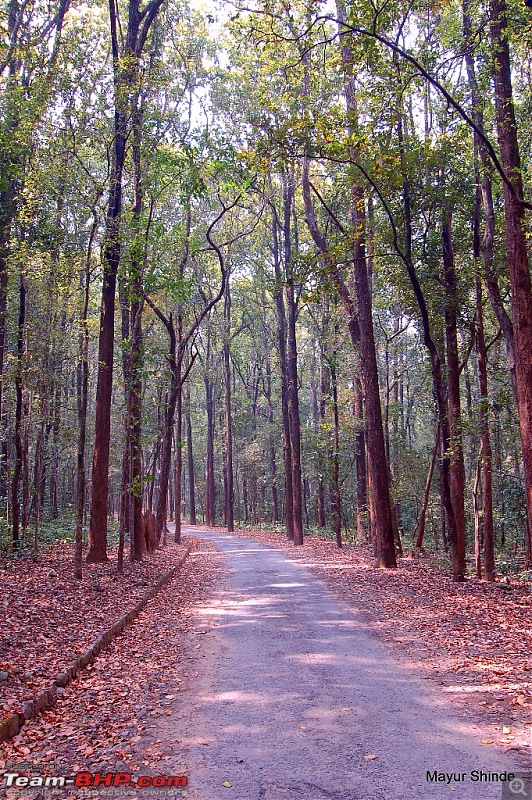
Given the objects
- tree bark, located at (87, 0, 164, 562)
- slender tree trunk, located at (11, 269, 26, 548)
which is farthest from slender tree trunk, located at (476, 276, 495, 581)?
slender tree trunk, located at (11, 269, 26, 548)

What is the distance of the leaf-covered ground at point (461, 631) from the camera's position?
5340mm

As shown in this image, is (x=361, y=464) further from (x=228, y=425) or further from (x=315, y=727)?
(x=315, y=727)

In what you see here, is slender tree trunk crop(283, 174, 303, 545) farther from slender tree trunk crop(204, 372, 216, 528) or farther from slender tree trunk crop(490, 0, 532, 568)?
slender tree trunk crop(204, 372, 216, 528)

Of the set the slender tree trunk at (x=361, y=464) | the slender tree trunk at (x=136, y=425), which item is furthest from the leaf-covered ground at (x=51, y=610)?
the slender tree trunk at (x=361, y=464)

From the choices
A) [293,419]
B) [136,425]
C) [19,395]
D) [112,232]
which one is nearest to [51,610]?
[136,425]

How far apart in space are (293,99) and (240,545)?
16.6m

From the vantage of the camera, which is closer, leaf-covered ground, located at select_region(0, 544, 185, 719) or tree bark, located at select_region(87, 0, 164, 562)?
leaf-covered ground, located at select_region(0, 544, 185, 719)

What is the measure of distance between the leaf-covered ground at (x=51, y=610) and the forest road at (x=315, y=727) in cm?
150

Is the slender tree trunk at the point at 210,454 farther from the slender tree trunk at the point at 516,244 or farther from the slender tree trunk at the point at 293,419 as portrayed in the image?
the slender tree trunk at the point at 516,244

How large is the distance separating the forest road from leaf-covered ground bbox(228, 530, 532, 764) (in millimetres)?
299

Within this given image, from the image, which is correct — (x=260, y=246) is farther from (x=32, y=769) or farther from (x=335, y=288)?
(x=32, y=769)

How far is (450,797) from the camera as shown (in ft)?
12.1

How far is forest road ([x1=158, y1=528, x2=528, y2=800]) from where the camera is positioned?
385 centimetres

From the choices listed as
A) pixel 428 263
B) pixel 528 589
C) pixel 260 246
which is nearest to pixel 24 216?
pixel 428 263
